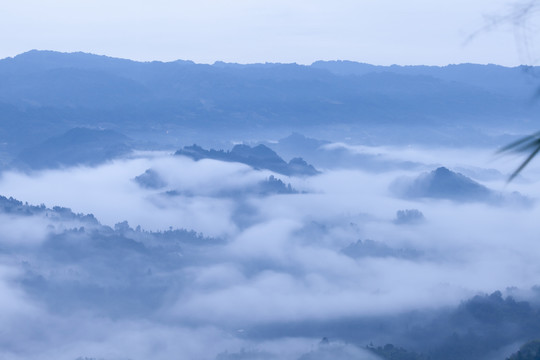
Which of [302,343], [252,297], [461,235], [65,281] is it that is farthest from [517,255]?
[65,281]

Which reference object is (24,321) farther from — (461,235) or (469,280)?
(461,235)

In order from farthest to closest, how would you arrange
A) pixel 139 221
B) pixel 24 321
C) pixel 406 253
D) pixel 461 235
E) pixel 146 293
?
pixel 139 221, pixel 461 235, pixel 406 253, pixel 146 293, pixel 24 321

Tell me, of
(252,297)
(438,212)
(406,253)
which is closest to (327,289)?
(252,297)

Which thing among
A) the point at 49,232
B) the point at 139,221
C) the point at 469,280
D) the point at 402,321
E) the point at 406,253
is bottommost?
the point at 402,321

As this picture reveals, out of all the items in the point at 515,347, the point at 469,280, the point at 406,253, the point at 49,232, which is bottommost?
the point at 515,347

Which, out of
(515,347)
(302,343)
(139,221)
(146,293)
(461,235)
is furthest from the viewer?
(139,221)

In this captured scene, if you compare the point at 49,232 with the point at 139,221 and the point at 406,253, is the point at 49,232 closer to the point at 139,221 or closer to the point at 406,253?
the point at 139,221

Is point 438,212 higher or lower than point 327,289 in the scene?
higher

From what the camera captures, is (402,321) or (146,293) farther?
(146,293)

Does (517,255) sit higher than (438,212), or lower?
lower

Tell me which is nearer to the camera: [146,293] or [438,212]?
[146,293]
